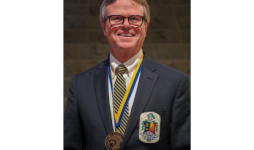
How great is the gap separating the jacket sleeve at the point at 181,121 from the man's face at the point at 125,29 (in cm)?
38

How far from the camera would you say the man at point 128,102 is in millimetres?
1372

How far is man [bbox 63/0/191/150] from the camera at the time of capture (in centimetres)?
137

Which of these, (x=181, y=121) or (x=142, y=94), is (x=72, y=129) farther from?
(x=181, y=121)

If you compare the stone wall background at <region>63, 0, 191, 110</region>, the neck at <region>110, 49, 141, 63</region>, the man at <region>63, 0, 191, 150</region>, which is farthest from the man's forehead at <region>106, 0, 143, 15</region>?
the stone wall background at <region>63, 0, 191, 110</region>

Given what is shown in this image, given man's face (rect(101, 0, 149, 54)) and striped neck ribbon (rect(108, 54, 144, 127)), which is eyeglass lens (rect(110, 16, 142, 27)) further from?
striped neck ribbon (rect(108, 54, 144, 127))

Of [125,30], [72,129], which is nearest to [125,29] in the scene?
[125,30]

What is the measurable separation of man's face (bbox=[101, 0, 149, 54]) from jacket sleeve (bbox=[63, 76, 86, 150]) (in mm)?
451

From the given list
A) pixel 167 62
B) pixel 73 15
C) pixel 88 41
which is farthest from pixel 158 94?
pixel 73 15

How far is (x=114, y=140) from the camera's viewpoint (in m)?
1.35

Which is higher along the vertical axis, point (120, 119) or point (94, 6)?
point (94, 6)

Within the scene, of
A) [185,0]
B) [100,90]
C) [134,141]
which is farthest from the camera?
[185,0]

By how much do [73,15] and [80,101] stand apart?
1427 millimetres

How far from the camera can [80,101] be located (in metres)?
1.49

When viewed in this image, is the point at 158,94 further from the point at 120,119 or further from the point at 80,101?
the point at 80,101
